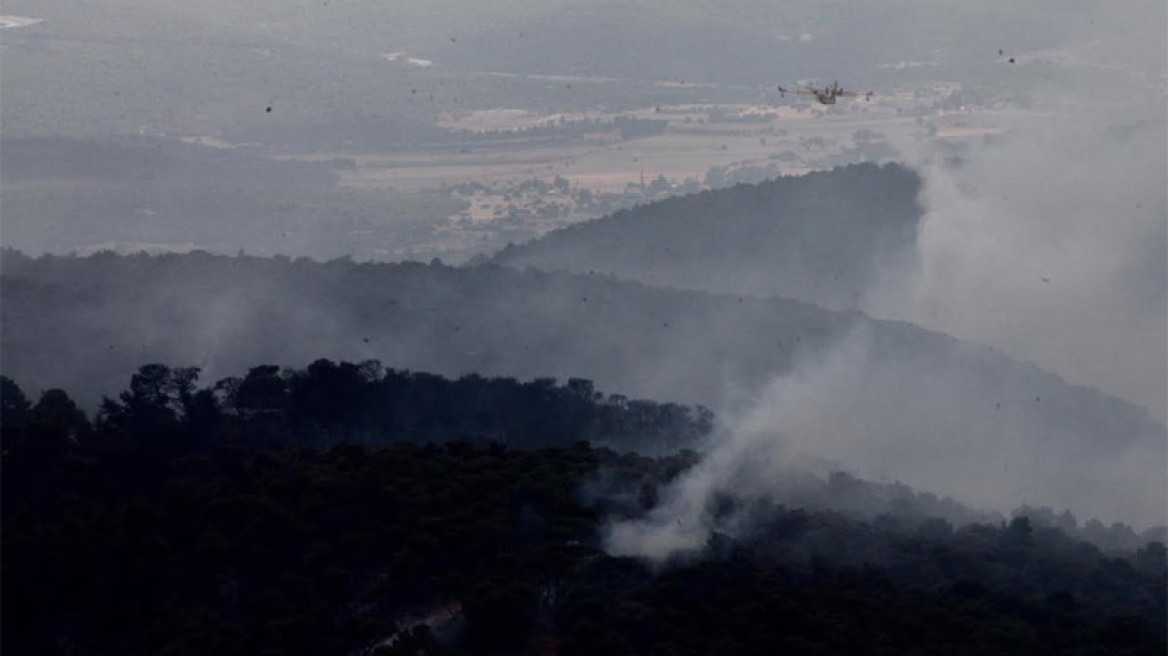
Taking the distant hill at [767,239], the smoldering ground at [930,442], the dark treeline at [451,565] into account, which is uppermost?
the dark treeline at [451,565]

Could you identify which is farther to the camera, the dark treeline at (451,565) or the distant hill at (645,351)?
the distant hill at (645,351)

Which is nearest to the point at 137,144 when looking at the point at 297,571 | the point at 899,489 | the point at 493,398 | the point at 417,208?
the point at 417,208

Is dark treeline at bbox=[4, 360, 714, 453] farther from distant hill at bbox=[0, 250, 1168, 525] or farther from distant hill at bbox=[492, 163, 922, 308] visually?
distant hill at bbox=[492, 163, 922, 308]

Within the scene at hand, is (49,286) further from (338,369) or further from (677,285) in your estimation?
(677,285)

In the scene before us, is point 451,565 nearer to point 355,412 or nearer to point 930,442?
point 355,412

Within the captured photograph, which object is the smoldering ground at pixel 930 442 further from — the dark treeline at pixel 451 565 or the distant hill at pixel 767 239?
the distant hill at pixel 767 239

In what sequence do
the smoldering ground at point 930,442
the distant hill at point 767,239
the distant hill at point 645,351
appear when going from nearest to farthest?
the smoldering ground at point 930,442, the distant hill at point 645,351, the distant hill at point 767,239

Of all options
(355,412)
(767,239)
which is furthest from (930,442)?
(767,239)

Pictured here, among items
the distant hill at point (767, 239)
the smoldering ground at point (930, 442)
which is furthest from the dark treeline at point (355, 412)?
the distant hill at point (767, 239)
